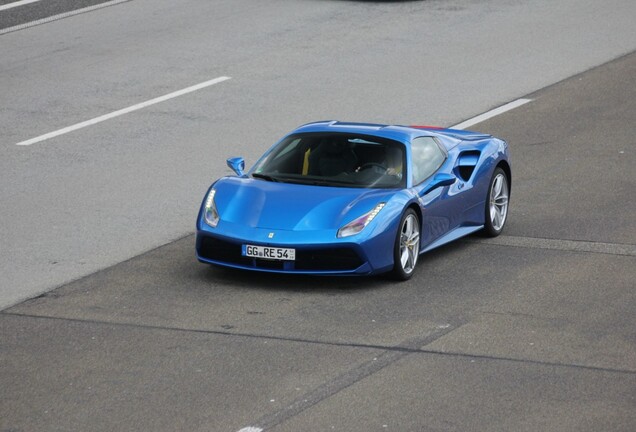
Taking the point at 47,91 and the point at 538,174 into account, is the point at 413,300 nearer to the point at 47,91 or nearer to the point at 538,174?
the point at 538,174

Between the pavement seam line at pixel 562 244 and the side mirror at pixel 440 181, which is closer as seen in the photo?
the side mirror at pixel 440 181

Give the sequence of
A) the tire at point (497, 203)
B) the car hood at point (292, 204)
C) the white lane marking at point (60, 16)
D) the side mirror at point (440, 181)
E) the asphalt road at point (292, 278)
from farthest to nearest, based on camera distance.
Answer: the white lane marking at point (60, 16) → the tire at point (497, 203) → the side mirror at point (440, 181) → the car hood at point (292, 204) → the asphalt road at point (292, 278)

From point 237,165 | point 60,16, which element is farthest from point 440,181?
point 60,16

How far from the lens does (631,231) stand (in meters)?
13.0

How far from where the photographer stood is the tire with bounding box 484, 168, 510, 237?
1290 centimetres

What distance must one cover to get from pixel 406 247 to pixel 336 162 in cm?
113

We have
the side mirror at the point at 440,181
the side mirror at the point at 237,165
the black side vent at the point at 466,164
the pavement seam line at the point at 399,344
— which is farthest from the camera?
the black side vent at the point at 466,164

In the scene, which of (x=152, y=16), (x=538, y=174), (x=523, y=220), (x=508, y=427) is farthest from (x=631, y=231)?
(x=152, y=16)

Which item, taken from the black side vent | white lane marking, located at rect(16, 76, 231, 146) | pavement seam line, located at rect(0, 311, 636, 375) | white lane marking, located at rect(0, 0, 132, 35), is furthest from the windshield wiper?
white lane marking, located at rect(0, 0, 132, 35)

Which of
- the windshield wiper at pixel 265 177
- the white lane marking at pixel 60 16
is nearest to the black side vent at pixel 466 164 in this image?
the windshield wiper at pixel 265 177

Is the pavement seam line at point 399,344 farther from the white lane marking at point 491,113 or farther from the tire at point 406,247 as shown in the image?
the white lane marking at point 491,113

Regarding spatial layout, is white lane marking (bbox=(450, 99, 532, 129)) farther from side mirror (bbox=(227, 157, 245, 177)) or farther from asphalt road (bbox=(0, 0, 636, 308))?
side mirror (bbox=(227, 157, 245, 177))

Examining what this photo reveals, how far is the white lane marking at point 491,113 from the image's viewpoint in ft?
59.3

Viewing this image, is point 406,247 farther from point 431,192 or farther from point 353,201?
point 431,192
